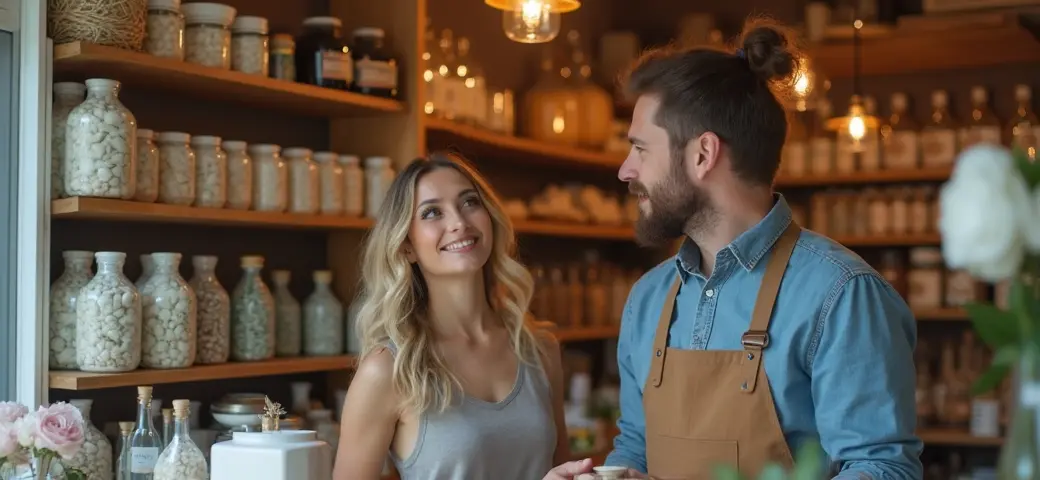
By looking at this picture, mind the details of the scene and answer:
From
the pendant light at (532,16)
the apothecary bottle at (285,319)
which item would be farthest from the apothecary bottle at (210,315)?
the pendant light at (532,16)

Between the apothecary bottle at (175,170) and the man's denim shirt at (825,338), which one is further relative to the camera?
the apothecary bottle at (175,170)

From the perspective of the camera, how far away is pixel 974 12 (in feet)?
12.7

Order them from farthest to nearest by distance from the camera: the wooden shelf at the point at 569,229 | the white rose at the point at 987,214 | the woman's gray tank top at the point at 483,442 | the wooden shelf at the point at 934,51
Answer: the wooden shelf at the point at 934,51 < the wooden shelf at the point at 569,229 < the woman's gray tank top at the point at 483,442 < the white rose at the point at 987,214

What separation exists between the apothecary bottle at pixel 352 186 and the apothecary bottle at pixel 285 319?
0.73 ft

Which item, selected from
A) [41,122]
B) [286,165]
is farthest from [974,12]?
[41,122]

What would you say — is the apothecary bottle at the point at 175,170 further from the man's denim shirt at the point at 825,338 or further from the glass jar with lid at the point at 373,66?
the man's denim shirt at the point at 825,338

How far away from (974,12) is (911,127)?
21.7 inches

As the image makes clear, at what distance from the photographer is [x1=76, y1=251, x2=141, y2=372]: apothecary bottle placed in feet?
7.31

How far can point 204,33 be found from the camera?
255 centimetres

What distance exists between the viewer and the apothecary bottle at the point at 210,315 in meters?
2.50

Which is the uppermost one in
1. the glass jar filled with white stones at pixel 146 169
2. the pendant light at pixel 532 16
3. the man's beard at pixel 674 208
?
the pendant light at pixel 532 16

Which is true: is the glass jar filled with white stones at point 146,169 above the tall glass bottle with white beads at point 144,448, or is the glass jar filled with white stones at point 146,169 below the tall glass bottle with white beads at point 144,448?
above

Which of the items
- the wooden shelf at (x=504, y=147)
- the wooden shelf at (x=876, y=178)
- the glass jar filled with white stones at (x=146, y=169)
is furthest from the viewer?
the wooden shelf at (x=876, y=178)

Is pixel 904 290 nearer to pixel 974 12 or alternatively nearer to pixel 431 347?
pixel 974 12
